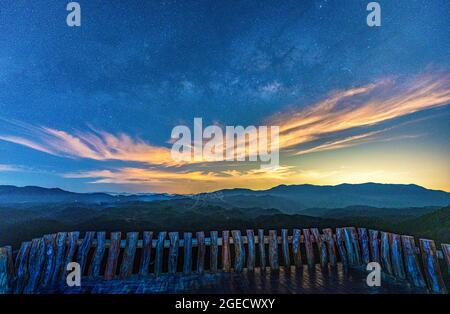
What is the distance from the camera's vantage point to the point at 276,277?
6027mm

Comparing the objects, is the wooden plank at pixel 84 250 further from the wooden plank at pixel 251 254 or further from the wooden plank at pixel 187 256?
the wooden plank at pixel 251 254

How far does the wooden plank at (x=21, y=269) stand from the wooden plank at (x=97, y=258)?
1251 mm

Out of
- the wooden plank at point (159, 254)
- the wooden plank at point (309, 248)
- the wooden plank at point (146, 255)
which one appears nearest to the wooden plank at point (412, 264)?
the wooden plank at point (309, 248)

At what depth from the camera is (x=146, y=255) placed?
6.34 metres

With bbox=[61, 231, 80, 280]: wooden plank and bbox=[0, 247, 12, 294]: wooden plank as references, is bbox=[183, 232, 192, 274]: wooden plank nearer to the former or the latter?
bbox=[61, 231, 80, 280]: wooden plank

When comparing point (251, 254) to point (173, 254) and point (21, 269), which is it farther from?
point (21, 269)

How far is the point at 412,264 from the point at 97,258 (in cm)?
724

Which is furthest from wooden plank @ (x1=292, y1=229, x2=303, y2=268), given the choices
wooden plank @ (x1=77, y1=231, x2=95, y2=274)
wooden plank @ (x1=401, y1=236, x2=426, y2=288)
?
wooden plank @ (x1=77, y1=231, x2=95, y2=274)

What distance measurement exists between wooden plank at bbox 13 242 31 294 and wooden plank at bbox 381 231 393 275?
8.18 meters

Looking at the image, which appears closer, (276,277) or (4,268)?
(4,268)
